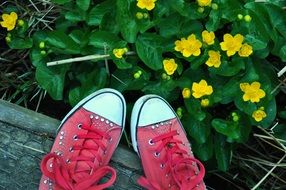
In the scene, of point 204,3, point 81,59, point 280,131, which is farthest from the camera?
point 280,131

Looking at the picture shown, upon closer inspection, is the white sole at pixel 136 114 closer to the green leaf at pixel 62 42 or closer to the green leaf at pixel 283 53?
the green leaf at pixel 62 42

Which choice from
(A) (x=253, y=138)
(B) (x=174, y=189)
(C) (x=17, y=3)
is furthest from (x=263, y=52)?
(C) (x=17, y=3)

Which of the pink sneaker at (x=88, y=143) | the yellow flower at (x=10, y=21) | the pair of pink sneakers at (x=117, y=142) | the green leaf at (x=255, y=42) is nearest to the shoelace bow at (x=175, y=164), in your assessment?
the pair of pink sneakers at (x=117, y=142)

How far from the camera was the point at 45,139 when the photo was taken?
4.69ft

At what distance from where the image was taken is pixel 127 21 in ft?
4.32

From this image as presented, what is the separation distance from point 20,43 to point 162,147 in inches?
18.1

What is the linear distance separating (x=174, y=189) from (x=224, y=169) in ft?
0.50

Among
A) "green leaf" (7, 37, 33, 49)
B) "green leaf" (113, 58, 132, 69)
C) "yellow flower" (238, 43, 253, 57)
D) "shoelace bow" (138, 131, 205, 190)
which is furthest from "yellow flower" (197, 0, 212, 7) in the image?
"green leaf" (7, 37, 33, 49)

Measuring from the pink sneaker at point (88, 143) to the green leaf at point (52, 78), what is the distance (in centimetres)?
7

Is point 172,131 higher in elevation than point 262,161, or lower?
higher

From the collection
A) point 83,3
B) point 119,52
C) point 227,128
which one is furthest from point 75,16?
point 227,128

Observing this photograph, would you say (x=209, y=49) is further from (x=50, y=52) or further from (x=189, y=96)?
(x=50, y=52)

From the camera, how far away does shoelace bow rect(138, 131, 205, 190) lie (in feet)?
4.45

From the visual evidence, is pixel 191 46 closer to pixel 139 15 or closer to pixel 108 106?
pixel 139 15
